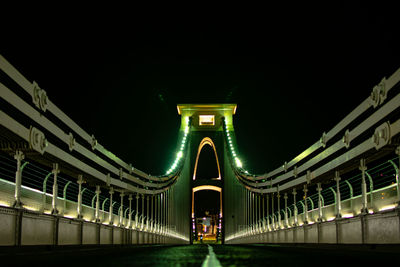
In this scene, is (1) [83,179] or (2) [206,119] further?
(2) [206,119]

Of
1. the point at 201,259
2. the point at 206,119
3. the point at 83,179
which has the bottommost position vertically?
the point at 201,259

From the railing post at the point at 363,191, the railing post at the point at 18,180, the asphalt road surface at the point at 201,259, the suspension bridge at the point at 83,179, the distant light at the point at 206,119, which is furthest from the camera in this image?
the distant light at the point at 206,119

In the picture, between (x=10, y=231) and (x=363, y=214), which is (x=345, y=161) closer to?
(x=363, y=214)

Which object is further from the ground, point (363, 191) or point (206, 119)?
point (206, 119)

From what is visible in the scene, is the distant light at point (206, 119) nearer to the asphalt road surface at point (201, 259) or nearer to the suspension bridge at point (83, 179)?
the suspension bridge at point (83, 179)

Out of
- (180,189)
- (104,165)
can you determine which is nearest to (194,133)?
(180,189)

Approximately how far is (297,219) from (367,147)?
7.71 meters

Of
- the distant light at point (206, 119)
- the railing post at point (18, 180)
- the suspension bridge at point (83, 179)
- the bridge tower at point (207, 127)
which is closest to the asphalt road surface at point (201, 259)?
the suspension bridge at point (83, 179)

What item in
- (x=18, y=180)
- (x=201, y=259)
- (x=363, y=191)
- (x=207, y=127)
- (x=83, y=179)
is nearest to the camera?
(x=201, y=259)

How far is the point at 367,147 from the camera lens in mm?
9703

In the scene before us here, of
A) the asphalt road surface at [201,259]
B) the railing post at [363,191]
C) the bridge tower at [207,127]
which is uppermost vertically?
the bridge tower at [207,127]

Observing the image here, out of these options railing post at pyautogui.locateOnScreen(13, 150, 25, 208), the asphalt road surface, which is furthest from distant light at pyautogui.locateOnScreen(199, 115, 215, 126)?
railing post at pyautogui.locateOnScreen(13, 150, 25, 208)

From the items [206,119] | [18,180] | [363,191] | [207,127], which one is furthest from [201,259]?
[206,119]

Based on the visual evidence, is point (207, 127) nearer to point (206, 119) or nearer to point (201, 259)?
point (206, 119)
